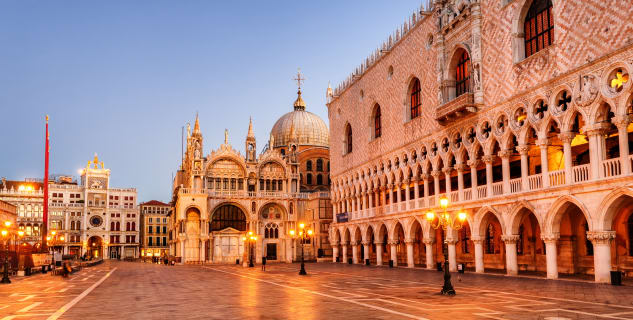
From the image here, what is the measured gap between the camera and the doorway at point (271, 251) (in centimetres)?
6619

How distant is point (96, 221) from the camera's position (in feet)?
356

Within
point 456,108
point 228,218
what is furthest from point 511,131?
point 228,218

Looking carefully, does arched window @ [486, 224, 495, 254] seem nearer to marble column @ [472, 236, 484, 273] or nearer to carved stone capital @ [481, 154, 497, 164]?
marble column @ [472, 236, 484, 273]

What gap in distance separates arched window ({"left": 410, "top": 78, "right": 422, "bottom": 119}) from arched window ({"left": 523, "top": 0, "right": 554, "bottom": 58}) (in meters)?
12.8

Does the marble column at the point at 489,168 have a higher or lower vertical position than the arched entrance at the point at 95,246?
higher

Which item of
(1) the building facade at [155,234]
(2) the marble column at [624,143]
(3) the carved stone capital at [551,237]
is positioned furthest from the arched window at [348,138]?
(1) the building facade at [155,234]

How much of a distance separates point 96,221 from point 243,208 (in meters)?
53.2

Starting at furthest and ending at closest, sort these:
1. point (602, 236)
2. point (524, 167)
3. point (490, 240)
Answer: point (490, 240), point (524, 167), point (602, 236)

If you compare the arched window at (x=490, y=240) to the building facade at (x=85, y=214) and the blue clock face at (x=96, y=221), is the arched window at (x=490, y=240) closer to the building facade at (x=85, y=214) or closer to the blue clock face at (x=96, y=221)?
the building facade at (x=85, y=214)

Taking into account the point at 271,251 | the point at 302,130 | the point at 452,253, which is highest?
the point at 302,130

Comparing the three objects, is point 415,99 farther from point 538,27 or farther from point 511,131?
point 538,27

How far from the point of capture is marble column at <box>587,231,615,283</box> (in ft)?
80.4

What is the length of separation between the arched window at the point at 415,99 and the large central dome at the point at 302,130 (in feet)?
128

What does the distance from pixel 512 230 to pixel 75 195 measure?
96.6 meters
